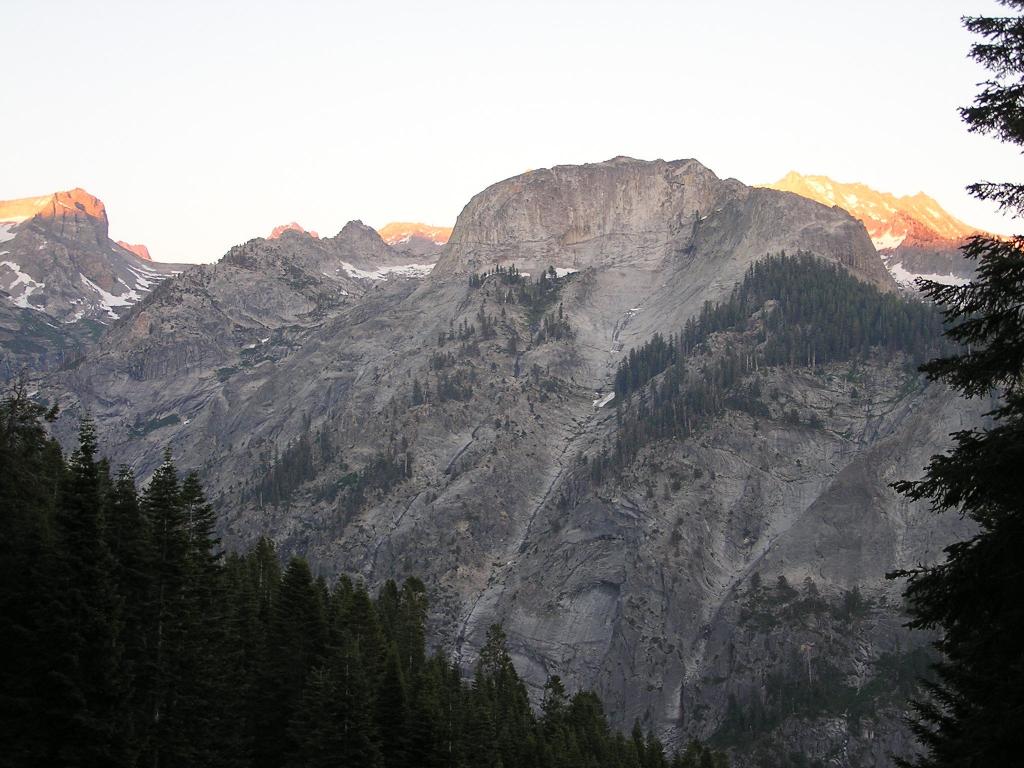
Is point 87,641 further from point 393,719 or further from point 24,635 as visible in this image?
point 393,719

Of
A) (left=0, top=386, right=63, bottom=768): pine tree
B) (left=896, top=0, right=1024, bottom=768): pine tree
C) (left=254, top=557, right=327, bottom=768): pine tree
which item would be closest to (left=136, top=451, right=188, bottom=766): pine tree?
(left=0, top=386, right=63, bottom=768): pine tree

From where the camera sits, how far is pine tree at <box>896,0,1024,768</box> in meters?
18.8

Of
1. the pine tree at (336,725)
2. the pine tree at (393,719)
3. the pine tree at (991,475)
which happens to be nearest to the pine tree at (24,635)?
the pine tree at (336,725)

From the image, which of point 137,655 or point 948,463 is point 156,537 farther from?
point 948,463

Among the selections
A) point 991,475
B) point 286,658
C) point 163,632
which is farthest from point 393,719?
point 991,475

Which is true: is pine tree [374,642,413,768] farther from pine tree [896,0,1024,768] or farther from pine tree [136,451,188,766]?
pine tree [896,0,1024,768]

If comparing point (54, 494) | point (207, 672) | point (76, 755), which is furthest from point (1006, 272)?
point (54, 494)

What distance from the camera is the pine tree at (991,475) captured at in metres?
18.8

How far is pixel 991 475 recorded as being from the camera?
1912 cm

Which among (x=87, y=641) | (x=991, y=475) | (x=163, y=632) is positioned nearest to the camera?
(x=991, y=475)

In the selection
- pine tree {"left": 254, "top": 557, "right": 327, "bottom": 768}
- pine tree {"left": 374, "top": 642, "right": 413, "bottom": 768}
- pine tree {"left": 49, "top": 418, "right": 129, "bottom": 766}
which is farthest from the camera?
Answer: pine tree {"left": 374, "top": 642, "right": 413, "bottom": 768}

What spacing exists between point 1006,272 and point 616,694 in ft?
549

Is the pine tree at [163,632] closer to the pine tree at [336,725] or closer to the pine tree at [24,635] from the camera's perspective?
the pine tree at [24,635]

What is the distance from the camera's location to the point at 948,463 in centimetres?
1988
